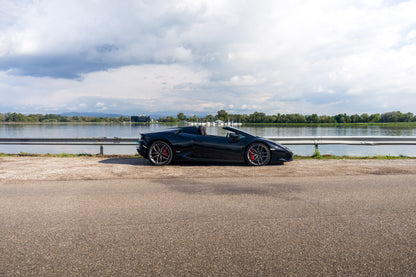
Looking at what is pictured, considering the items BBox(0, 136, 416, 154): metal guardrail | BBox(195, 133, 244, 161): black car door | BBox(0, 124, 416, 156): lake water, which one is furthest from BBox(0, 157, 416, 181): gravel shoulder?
BBox(0, 136, 416, 154): metal guardrail

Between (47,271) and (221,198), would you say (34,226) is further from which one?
(221,198)

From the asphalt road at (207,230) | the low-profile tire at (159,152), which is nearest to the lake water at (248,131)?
the low-profile tire at (159,152)

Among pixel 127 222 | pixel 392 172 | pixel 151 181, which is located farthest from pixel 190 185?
pixel 392 172

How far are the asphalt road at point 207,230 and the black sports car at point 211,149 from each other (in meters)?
2.71

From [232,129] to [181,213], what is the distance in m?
4.92

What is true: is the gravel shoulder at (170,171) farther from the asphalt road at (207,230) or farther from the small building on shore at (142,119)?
the small building on shore at (142,119)

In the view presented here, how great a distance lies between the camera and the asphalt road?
2.32 meters

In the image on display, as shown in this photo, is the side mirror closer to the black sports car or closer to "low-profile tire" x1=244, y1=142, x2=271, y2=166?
the black sports car

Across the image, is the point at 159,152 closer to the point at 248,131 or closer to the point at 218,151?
the point at 218,151

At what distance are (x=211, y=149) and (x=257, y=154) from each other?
4.59 feet

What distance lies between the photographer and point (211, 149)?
26.0 ft

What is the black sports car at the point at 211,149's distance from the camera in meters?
A: 7.93

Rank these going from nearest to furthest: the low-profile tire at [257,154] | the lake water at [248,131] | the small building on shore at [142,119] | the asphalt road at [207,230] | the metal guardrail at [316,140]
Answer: the asphalt road at [207,230] → the low-profile tire at [257,154] → the metal guardrail at [316,140] → the lake water at [248,131] → the small building on shore at [142,119]

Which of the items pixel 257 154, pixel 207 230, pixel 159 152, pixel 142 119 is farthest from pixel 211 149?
pixel 142 119
